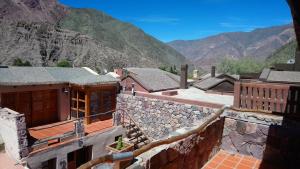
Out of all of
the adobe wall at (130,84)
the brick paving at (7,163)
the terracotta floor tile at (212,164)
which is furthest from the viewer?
the adobe wall at (130,84)

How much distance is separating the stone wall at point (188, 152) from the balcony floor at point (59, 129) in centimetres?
795

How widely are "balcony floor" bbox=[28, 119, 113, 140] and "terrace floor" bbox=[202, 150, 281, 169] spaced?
796 cm

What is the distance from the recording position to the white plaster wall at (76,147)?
9148 mm

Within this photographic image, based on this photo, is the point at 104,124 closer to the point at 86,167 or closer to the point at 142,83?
the point at 142,83

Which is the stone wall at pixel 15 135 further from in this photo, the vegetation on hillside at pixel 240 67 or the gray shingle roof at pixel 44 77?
the vegetation on hillside at pixel 240 67

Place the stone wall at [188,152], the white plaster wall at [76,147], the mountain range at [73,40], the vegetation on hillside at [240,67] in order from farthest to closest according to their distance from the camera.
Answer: the mountain range at [73,40], the vegetation on hillside at [240,67], the white plaster wall at [76,147], the stone wall at [188,152]

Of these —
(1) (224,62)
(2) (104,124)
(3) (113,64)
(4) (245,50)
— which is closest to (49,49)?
(3) (113,64)

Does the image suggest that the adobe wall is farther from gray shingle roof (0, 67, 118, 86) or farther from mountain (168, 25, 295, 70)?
mountain (168, 25, 295, 70)

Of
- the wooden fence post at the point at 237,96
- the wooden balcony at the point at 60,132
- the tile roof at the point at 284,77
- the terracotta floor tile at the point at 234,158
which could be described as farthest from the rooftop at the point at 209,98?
the terracotta floor tile at the point at 234,158

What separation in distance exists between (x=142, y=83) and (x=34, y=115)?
8025mm

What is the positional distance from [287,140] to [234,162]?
1.17 metres

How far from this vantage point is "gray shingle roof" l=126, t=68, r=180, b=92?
18081mm

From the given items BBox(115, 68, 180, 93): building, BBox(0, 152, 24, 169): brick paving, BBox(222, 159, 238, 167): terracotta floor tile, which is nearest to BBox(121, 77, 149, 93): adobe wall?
BBox(115, 68, 180, 93): building

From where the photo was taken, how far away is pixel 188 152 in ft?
12.9
